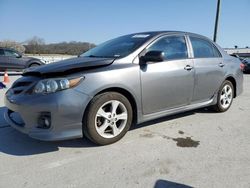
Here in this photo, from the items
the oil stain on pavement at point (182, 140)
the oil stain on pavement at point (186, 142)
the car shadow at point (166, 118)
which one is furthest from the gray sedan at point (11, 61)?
the oil stain on pavement at point (186, 142)

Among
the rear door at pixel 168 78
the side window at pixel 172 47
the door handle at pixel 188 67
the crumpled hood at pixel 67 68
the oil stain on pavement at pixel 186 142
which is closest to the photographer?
the crumpled hood at pixel 67 68

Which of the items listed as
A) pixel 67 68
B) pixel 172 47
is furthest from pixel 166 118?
pixel 67 68

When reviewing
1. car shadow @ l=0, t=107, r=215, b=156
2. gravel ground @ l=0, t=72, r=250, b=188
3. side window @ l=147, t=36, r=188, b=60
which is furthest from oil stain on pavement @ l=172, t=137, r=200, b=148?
side window @ l=147, t=36, r=188, b=60

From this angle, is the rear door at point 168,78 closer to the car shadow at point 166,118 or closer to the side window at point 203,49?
the side window at point 203,49

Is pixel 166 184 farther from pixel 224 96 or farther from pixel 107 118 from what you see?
pixel 224 96

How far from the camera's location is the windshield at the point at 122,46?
3.84 metres

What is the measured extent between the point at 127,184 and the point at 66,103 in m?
1.16

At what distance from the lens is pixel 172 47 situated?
4254 mm

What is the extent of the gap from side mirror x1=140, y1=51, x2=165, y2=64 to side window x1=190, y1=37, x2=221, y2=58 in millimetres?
1181

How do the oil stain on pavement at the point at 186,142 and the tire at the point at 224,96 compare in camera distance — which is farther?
the tire at the point at 224,96

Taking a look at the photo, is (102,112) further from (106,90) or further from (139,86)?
(139,86)

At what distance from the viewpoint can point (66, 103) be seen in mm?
3033

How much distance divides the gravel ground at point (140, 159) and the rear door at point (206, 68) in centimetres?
72

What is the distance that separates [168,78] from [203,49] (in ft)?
4.25
